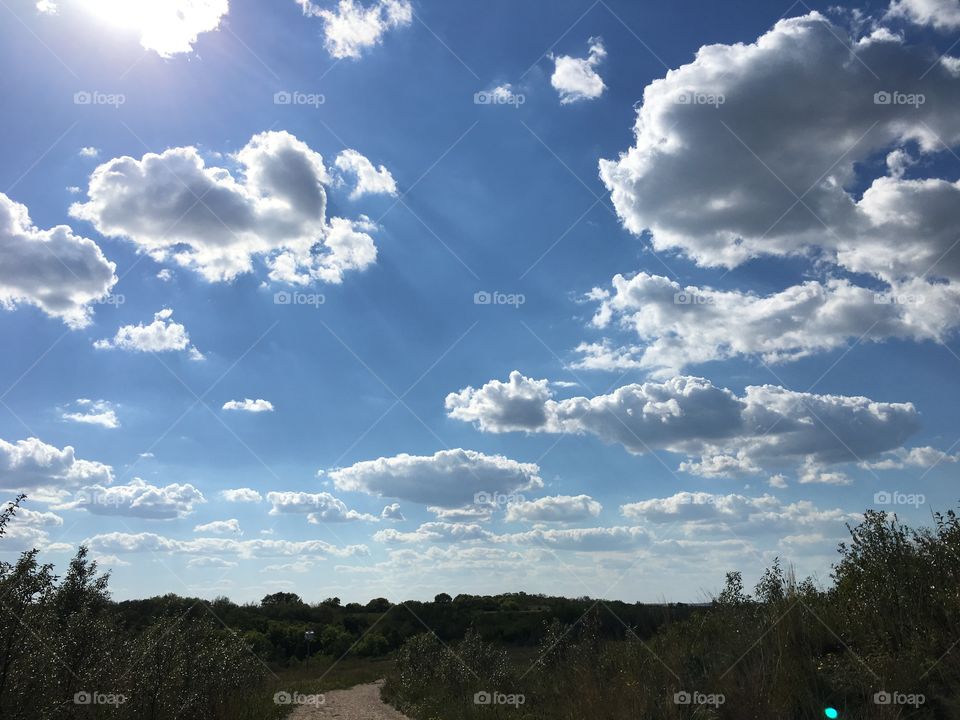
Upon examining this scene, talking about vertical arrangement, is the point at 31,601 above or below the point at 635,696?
above

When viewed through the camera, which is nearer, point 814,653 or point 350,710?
point 814,653

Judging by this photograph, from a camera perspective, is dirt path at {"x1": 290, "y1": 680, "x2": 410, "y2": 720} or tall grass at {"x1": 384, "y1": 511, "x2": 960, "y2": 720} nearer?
tall grass at {"x1": 384, "y1": 511, "x2": 960, "y2": 720}

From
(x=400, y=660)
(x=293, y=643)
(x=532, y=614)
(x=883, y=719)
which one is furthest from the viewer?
(x=293, y=643)

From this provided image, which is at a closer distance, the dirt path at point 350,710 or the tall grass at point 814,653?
the tall grass at point 814,653

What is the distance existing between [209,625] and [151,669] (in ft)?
23.2

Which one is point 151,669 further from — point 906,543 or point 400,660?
point 400,660

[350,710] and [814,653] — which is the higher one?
[814,653]

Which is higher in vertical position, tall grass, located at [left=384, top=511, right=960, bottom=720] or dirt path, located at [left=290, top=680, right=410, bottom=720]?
tall grass, located at [left=384, top=511, right=960, bottom=720]

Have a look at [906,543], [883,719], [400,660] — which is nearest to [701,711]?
[883,719]

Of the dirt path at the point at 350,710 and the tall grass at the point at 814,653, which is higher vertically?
the tall grass at the point at 814,653

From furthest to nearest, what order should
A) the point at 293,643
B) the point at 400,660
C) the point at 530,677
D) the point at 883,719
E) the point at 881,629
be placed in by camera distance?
the point at 293,643, the point at 400,660, the point at 530,677, the point at 881,629, the point at 883,719

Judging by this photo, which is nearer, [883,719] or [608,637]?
[883,719]

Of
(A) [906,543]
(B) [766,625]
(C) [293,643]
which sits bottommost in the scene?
(C) [293,643]

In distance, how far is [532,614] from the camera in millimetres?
64562
